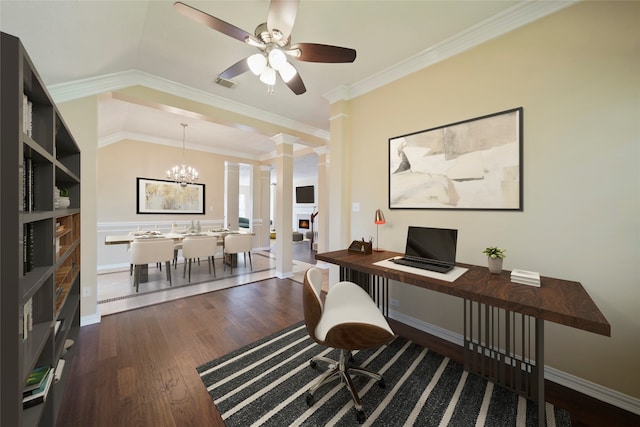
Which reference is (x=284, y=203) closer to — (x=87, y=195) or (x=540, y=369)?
(x=87, y=195)

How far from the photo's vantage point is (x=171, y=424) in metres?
1.36

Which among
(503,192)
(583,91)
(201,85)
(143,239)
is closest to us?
(583,91)

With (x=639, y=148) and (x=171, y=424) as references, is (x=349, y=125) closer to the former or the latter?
(x=639, y=148)

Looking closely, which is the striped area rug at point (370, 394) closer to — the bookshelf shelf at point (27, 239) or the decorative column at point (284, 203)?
the bookshelf shelf at point (27, 239)

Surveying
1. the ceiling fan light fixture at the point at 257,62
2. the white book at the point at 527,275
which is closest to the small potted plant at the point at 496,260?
the white book at the point at 527,275

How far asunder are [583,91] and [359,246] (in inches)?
77.9

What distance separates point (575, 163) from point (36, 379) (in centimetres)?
333

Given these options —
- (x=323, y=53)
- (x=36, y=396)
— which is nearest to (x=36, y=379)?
(x=36, y=396)

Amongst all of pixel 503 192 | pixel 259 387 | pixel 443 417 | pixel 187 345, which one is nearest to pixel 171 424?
pixel 259 387

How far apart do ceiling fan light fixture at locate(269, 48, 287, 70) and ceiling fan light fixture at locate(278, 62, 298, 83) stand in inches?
1.7

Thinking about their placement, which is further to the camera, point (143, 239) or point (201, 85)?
point (143, 239)

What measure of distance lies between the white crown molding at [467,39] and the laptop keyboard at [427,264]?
1897mm

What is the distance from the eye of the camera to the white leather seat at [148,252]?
3.40 metres

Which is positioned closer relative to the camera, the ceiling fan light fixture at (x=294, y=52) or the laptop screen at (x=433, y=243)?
the ceiling fan light fixture at (x=294, y=52)
